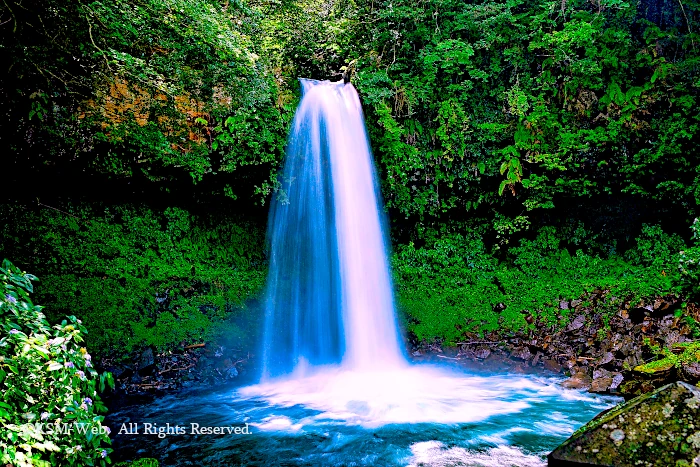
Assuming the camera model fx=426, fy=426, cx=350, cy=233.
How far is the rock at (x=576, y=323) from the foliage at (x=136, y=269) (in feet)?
22.8

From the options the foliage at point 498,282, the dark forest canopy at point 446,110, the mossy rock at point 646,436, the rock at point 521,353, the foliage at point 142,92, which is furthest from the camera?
the foliage at point 498,282

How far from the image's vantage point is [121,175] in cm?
902

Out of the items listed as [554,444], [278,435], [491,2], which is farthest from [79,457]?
[491,2]

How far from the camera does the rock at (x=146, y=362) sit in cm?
791

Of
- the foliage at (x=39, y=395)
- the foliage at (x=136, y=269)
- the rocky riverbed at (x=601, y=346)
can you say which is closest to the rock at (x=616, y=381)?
the rocky riverbed at (x=601, y=346)

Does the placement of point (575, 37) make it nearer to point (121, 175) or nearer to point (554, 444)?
point (554, 444)

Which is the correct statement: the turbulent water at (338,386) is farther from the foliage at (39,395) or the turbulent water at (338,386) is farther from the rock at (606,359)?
the foliage at (39,395)

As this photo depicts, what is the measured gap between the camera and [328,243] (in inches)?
411

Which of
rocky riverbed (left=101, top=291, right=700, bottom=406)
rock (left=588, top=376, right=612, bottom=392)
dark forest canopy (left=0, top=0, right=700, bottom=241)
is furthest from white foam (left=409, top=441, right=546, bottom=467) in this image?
dark forest canopy (left=0, top=0, right=700, bottom=241)

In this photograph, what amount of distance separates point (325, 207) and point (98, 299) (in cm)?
522

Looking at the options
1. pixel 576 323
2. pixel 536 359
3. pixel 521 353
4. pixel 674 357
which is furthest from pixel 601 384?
pixel 576 323

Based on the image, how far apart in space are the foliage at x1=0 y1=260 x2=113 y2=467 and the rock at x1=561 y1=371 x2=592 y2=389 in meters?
7.23

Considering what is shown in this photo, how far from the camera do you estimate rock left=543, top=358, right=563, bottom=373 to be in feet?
27.3

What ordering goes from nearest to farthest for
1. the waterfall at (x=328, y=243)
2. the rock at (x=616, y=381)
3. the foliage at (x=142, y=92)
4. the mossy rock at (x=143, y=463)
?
the mossy rock at (x=143, y=463), the foliage at (x=142, y=92), the rock at (x=616, y=381), the waterfall at (x=328, y=243)
